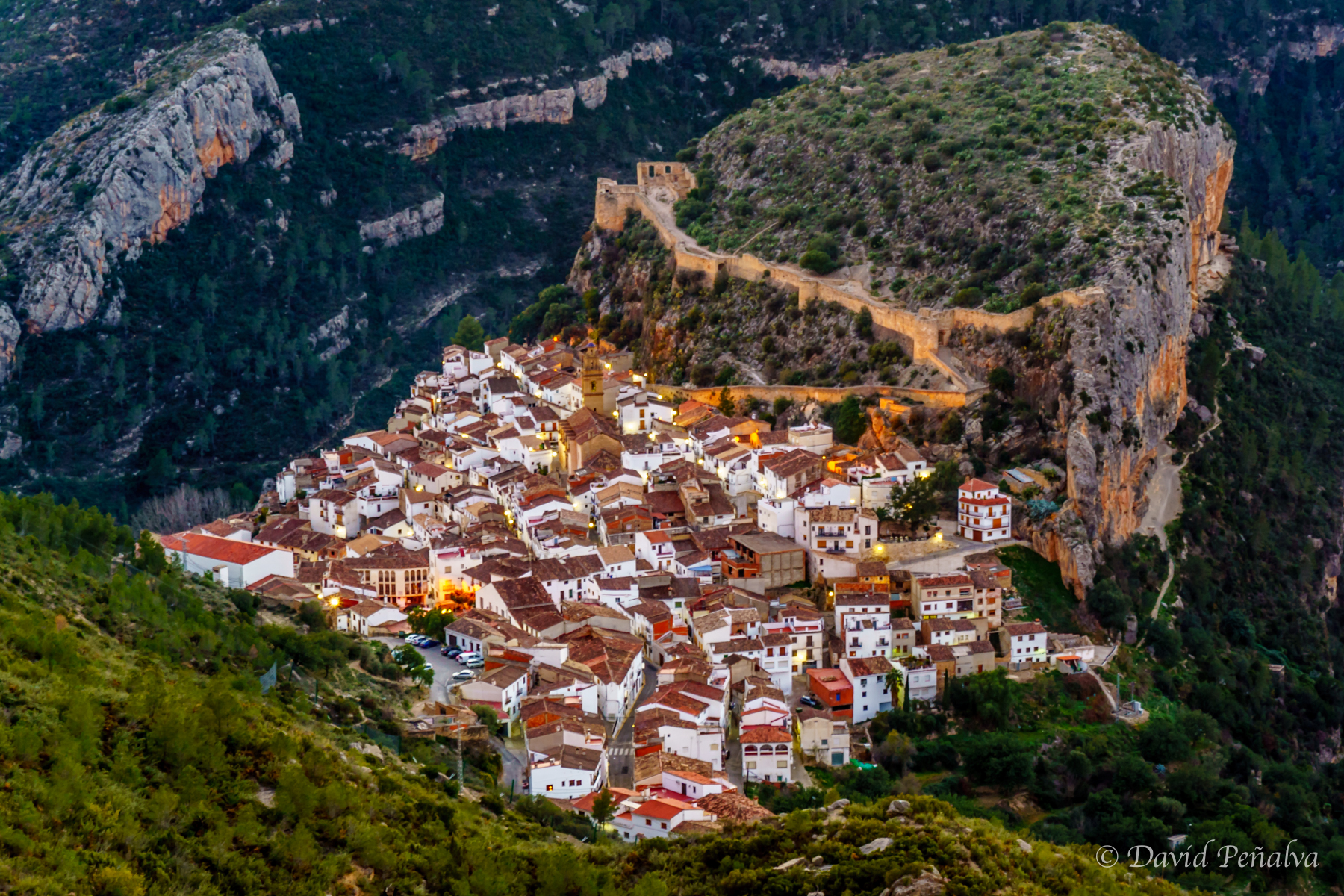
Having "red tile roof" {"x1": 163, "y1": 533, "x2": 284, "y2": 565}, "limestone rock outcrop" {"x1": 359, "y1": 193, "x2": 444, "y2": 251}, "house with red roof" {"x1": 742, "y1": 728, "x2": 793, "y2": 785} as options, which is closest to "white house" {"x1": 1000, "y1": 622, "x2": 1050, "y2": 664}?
"house with red roof" {"x1": 742, "y1": 728, "x2": 793, "y2": 785}

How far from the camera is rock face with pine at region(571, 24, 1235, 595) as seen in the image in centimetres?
4962

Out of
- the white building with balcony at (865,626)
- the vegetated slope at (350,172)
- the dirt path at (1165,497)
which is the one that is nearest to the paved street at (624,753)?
the white building with balcony at (865,626)

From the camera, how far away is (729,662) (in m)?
38.2

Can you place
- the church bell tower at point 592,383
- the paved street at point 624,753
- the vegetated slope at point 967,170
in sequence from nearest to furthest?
the paved street at point 624,753, the church bell tower at point 592,383, the vegetated slope at point 967,170

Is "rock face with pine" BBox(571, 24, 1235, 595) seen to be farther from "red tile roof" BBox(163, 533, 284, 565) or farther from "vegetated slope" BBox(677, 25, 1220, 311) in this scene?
"red tile roof" BBox(163, 533, 284, 565)

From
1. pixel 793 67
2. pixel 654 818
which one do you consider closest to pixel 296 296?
pixel 793 67

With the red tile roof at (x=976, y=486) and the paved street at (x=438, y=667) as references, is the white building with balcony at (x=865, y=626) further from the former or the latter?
the paved street at (x=438, y=667)

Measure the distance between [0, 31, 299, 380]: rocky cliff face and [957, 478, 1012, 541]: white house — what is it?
135 feet

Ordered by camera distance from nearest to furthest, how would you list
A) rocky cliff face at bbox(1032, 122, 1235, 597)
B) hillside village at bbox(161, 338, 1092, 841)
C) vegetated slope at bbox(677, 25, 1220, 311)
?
hillside village at bbox(161, 338, 1092, 841) < rocky cliff face at bbox(1032, 122, 1235, 597) < vegetated slope at bbox(677, 25, 1220, 311)

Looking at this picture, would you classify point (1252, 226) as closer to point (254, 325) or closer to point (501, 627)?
point (254, 325)

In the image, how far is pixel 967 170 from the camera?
62812 millimetres

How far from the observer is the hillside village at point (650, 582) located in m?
34.6

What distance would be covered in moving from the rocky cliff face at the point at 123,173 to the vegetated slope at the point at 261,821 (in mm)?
44119

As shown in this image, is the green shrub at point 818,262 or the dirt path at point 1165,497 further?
the green shrub at point 818,262
